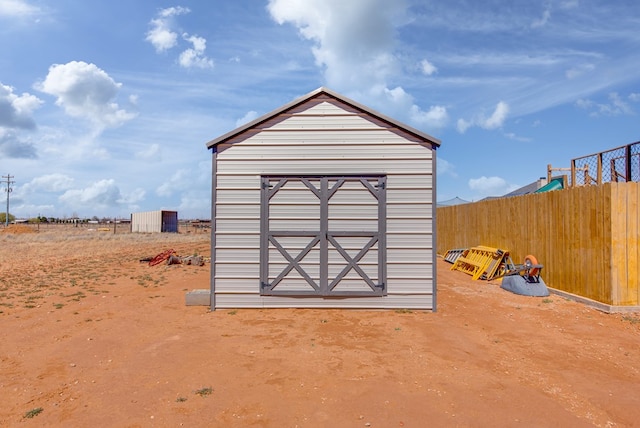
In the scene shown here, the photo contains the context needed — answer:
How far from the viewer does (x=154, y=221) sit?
51.5 m

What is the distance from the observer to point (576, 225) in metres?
9.69

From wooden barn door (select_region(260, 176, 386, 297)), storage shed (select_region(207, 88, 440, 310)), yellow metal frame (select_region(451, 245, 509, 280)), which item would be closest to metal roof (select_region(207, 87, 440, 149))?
storage shed (select_region(207, 88, 440, 310))

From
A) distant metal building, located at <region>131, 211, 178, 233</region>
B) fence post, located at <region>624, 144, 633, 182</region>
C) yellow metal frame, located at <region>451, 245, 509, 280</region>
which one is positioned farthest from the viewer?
distant metal building, located at <region>131, 211, 178, 233</region>

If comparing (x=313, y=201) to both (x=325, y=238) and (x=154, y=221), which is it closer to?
(x=325, y=238)

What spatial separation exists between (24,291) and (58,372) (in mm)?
7351

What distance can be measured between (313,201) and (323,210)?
324 millimetres

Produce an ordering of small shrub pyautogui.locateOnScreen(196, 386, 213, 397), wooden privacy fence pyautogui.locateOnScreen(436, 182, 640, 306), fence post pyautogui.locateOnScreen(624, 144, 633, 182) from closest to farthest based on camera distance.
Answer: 1. small shrub pyautogui.locateOnScreen(196, 386, 213, 397)
2. wooden privacy fence pyautogui.locateOnScreen(436, 182, 640, 306)
3. fence post pyautogui.locateOnScreen(624, 144, 633, 182)

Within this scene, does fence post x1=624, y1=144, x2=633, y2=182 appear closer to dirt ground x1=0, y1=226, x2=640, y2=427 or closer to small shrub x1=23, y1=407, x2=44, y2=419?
dirt ground x1=0, y1=226, x2=640, y2=427

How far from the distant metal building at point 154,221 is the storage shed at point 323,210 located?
4631cm

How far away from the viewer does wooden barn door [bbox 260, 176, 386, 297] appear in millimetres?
8578

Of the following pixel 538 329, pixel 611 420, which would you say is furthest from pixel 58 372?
pixel 538 329

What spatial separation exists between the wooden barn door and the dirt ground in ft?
2.32

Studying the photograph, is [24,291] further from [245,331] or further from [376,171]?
[376,171]

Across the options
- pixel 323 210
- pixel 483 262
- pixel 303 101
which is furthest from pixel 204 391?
pixel 483 262
